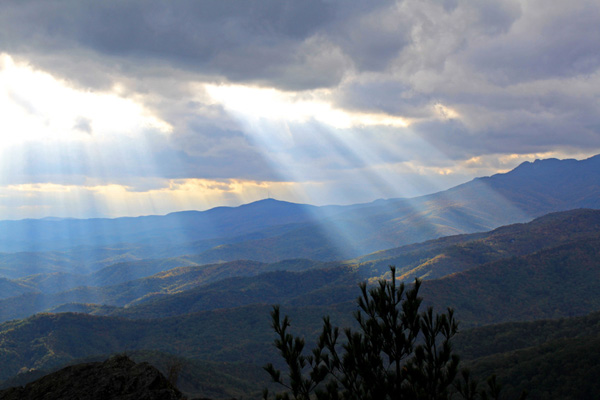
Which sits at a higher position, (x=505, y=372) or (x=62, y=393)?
(x=62, y=393)

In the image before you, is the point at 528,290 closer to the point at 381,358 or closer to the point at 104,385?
the point at 381,358

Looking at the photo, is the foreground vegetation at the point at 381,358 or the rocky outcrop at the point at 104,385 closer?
the foreground vegetation at the point at 381,358

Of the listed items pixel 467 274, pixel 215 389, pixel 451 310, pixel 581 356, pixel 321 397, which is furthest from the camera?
pixel 467 274

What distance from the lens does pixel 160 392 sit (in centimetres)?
1527

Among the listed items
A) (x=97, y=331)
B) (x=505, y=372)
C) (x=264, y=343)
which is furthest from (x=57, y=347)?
(x=505, y=372)

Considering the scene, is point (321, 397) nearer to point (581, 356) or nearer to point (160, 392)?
point (160, 392)

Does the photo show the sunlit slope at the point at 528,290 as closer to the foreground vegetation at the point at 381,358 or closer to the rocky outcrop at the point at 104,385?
the foreground vegetation at the point at 381,358

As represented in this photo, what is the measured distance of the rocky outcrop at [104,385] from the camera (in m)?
15.5

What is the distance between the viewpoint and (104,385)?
16062 mm

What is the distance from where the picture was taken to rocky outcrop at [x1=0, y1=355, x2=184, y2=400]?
1548cm

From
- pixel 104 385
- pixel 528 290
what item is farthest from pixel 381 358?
pixel 528 290

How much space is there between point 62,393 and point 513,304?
601 feet

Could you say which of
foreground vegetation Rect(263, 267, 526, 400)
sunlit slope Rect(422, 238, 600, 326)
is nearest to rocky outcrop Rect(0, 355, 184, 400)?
foreground vegetation Rect(263, 267, 526, 400)

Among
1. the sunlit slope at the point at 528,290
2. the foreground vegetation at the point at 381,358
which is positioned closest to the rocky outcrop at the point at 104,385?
the foreground vegetation at the point at 381,358
